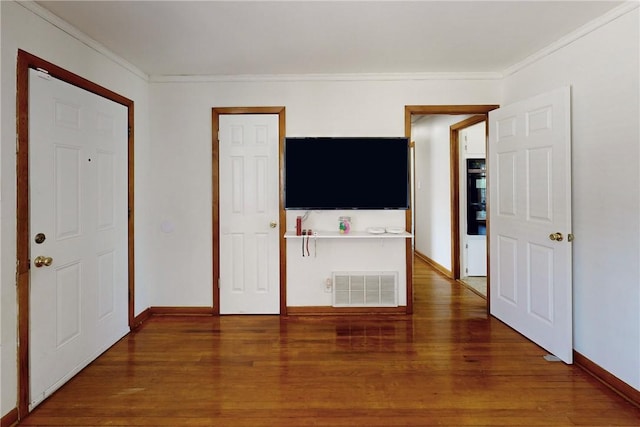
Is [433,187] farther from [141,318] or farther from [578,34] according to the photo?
[141,318]

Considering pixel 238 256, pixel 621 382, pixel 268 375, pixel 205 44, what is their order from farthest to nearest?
pixel 238 256 → pixel 205 44 → pixel 268 375 → pixel 621 382

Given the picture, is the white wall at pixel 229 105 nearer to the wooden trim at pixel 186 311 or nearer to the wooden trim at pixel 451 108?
the wooden trim at pixel 451 108

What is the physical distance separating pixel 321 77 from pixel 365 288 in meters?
2.19

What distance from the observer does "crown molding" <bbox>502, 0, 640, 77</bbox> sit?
7.16ft

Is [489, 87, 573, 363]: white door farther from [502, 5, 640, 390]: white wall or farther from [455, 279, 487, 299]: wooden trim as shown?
[455, 279, 487, 299]: wooden trim

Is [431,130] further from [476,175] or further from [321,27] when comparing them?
[321,27]

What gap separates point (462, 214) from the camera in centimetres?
506

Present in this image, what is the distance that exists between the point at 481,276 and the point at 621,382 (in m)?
2.92

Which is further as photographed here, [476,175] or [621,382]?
[476,175]

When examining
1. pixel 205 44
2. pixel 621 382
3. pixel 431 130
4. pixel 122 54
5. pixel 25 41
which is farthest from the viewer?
pixel 431 130

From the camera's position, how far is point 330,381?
2371 mm

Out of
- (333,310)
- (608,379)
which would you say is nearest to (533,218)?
(608,379)

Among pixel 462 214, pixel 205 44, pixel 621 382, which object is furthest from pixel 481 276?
pixel 205 44


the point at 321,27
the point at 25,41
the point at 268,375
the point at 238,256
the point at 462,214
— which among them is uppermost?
the point at 321,27
